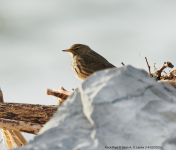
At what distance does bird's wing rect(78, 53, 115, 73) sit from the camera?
4427 mm

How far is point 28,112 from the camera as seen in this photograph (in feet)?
11.6

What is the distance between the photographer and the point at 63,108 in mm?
1642

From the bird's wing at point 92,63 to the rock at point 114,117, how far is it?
271 centimetres

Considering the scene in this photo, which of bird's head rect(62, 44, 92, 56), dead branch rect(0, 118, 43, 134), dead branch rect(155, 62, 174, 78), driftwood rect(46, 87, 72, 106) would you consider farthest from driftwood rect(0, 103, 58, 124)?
dead branch rect(155, 62, 174, 78)

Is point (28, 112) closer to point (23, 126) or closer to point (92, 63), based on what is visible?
point (23, 126)

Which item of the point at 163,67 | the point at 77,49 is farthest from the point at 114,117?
the point at 77,49

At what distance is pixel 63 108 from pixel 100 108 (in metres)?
0.31

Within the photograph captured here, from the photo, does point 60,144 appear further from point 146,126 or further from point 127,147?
point 146,126

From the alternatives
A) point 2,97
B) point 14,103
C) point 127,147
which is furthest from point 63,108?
point 2,97

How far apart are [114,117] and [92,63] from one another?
121 inches

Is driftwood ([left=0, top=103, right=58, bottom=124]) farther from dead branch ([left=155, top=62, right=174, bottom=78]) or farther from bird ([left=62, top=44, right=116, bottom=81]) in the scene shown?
dead branch ([left=155, top=62, right=174, bottom=78])

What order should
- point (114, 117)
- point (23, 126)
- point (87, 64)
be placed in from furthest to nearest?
1. point (87, 64)
2. point (23, 126)
3. point (114, 117)

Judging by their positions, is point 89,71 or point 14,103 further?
point 89,71

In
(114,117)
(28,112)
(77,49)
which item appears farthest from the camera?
(77,49)
